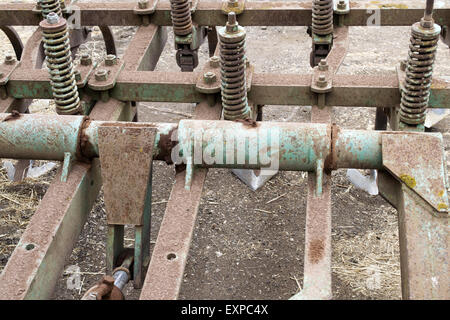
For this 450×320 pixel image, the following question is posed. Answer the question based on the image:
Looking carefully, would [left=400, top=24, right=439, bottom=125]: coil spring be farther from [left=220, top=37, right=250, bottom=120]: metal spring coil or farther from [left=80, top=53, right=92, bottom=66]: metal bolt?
[left=80, top=53, right=92, bottom=66]: metal bolt

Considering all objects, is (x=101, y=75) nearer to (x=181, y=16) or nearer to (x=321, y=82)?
(x=181, y=16)

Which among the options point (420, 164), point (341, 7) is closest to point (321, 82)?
point (420, 164)

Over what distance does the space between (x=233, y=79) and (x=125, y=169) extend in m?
0.73

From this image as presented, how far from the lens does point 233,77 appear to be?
313cm

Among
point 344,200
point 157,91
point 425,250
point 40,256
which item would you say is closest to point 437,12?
point 344,200

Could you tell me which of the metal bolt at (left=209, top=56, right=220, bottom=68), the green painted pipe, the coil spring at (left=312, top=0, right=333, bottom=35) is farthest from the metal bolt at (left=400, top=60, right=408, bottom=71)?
the metal bolt at (left=209, top=56, right=220, bottom=68)

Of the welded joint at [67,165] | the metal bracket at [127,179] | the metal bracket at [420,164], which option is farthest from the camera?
the welded joint at [67,165]

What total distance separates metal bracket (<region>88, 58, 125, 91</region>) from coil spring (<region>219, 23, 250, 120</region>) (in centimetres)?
66

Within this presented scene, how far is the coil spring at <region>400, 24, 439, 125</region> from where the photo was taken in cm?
304

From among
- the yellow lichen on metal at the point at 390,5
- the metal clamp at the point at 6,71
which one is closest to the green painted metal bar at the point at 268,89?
the metal clamp at the point at 6,71

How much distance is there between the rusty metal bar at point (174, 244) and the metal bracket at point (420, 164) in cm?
82

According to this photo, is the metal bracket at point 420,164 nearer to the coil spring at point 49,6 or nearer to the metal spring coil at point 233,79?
the metal spring coil at point 233,79

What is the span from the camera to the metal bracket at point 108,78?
3.47m

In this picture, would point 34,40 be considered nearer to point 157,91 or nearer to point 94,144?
point 157,91
